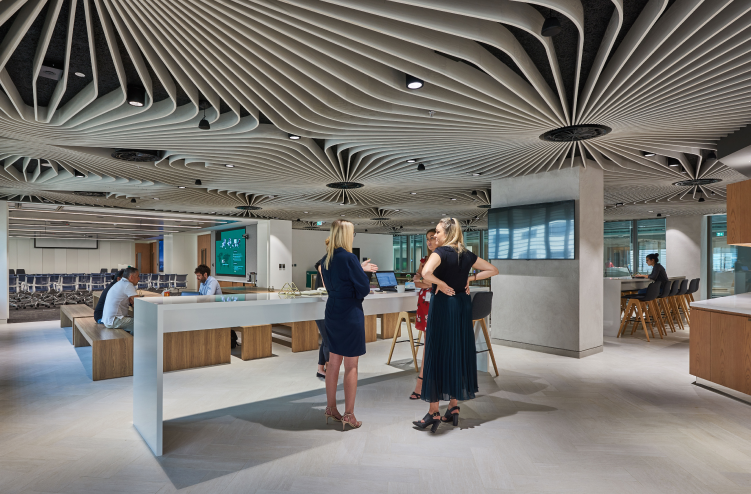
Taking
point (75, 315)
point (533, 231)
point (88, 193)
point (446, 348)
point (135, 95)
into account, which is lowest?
point (75, 315)

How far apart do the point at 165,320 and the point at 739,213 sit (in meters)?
5.80

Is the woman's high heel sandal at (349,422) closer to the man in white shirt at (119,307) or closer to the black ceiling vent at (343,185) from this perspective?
the man in white shirt at (119,307)

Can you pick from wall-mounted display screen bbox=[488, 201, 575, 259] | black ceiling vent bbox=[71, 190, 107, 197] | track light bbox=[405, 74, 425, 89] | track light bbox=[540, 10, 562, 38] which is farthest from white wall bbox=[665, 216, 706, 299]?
black ceiling vent bbox=[71, 190, 107, 197]

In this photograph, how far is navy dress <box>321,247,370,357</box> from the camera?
344 cm

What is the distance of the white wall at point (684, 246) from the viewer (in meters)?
12.9

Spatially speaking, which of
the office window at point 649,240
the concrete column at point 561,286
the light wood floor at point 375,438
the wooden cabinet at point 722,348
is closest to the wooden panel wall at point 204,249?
the light wood floor at point 375,438

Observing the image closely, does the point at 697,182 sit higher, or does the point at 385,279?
the point at 697,182

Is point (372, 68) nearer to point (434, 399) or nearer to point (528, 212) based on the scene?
point (434, 399)

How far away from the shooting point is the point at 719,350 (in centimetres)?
461

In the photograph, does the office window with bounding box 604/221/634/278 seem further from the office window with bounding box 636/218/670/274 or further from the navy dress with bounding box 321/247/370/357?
the navy dress with bounding box 321/247/370/357

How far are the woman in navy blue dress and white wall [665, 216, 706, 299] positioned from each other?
43.0ft

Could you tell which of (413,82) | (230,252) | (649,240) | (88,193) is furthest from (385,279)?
(649,240)

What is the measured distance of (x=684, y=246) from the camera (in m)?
13.1

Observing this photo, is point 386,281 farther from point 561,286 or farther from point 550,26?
point 550,26
